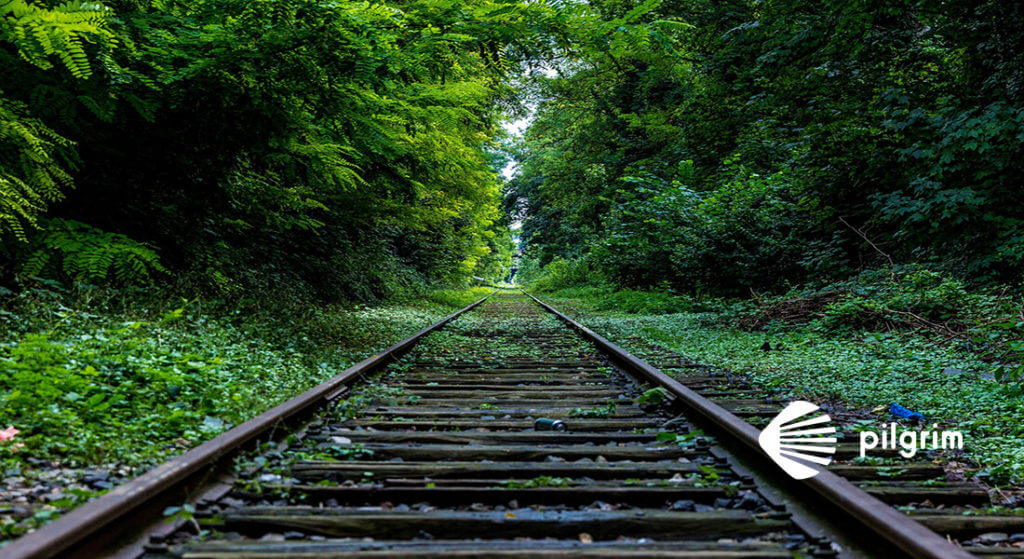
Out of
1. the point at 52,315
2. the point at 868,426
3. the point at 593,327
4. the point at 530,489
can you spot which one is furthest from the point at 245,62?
the point at 593,327

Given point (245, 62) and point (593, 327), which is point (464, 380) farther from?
point (593, 327)

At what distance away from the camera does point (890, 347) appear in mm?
6570

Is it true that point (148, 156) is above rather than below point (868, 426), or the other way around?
above

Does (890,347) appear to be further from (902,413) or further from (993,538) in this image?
(993,538)

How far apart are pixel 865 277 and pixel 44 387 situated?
10.5 m

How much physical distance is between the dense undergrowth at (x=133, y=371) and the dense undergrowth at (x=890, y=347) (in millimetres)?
4211

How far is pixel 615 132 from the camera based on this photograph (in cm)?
2369

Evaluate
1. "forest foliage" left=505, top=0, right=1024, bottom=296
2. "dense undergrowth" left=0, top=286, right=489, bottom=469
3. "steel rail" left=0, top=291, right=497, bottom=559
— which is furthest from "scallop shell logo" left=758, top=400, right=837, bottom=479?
"forest foliage" left=505, top=0, right=1024, bottom=296

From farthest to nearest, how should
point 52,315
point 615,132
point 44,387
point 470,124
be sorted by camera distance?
point 615,132, point 470,124, point 52,315, point 44,387

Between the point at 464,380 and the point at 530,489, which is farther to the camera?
the point at 464,380

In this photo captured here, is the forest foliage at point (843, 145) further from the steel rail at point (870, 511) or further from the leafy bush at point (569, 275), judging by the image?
the leafy bush at point (569, 275)

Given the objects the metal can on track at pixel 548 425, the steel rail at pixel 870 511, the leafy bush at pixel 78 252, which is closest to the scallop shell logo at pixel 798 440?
the steel rail at pixel 870 511

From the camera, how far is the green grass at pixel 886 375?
11.9 ft

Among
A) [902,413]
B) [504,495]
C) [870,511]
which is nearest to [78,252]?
[504,495]
